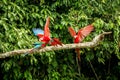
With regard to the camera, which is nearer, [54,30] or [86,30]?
[86,30]

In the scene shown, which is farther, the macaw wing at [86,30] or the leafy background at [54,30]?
the leafy background at [54,30]

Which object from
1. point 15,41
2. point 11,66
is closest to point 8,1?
point 15,41

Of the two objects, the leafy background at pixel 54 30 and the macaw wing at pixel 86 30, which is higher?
the macaw wing at pixel 86 30

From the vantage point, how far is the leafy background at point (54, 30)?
310cm

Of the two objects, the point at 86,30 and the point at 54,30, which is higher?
the point at 86,30

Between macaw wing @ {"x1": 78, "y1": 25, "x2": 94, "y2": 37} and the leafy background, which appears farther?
the leafy background

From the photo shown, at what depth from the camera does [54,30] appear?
3.43 meters

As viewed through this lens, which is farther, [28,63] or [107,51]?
[107,51]

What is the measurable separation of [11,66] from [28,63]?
0.60ft

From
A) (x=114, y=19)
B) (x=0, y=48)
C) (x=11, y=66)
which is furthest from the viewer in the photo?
(x=114, y=19)

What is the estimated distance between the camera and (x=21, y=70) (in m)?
3.27

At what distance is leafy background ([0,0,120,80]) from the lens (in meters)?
3.10

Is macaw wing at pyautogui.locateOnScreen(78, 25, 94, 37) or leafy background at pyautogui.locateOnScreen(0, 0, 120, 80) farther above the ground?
macaw wing at pyautogui.locateOnScreen(78, 25, 94, 37)

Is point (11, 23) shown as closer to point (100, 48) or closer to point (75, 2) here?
point (75, 2)
